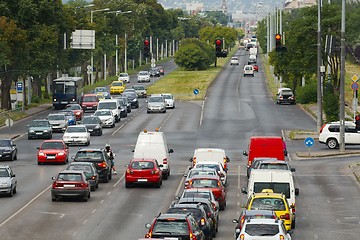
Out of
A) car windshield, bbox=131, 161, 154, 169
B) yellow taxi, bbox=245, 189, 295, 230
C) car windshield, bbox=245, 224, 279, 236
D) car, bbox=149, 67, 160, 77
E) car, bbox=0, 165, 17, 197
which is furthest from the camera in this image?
car, bbox=149, 67, 160, 77

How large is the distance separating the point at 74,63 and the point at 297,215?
303 feet

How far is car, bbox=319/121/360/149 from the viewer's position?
6983 centimetres

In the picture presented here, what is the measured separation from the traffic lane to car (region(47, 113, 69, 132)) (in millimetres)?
23720

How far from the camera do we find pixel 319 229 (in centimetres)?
3725

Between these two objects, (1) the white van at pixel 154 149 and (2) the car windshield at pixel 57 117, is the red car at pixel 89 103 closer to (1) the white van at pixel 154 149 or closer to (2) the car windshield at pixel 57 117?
(2) the car windshield at pixel 57 117

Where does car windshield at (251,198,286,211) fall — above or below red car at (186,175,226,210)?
above

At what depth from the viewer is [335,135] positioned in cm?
6981

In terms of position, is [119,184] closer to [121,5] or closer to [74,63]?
[74,63]

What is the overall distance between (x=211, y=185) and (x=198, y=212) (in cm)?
968

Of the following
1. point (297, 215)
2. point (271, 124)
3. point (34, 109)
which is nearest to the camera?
point (297, 215)

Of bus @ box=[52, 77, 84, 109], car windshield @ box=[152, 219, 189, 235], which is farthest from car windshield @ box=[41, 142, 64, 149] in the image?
bus @ box=[52, 77, 84, 109]

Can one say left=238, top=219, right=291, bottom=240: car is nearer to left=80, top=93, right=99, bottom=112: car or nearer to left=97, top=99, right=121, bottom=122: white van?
left=97, top=99, right=121, bottom=122: white van

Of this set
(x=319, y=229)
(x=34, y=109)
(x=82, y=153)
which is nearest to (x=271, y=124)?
(x=34, y=109)

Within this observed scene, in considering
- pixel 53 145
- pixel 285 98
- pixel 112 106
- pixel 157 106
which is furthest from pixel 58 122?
pixel 285 98
